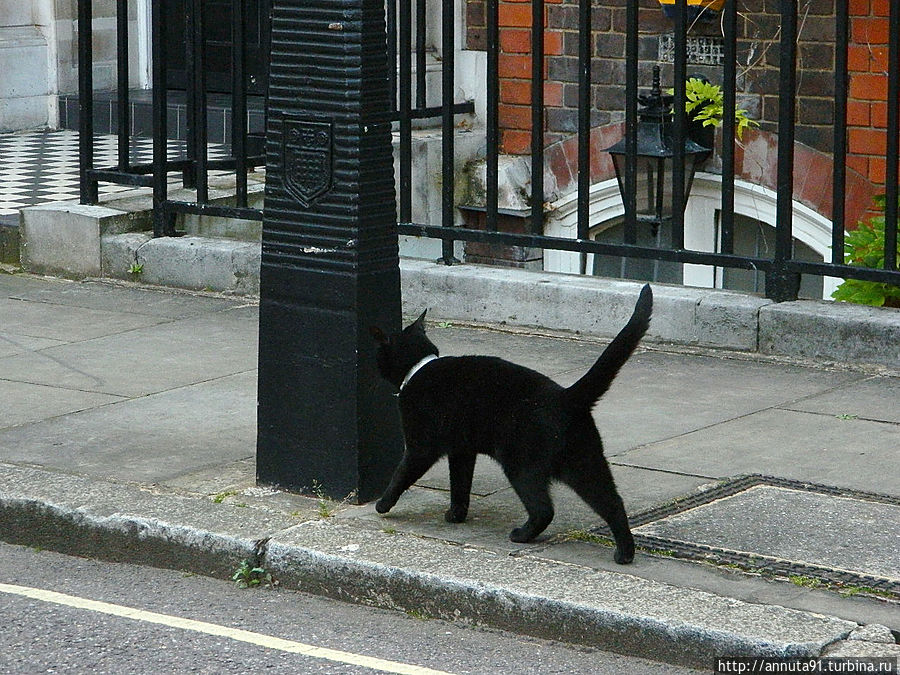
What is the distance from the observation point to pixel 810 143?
10398 millimetres

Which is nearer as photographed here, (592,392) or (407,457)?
(592,392)

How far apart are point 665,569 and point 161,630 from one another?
1588mm

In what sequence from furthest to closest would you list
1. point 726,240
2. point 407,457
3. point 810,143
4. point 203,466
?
point 810,143 → point 726,240 → point 203,466 → point 407,457

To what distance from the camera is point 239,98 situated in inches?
364

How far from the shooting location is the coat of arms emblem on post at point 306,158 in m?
5.49

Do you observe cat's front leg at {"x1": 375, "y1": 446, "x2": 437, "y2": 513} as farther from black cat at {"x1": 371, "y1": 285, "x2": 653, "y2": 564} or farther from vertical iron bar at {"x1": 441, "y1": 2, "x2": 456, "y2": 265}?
vertical iron bar at {"x1": 441, "y1": 2, "x2": 456, "y2": 265}

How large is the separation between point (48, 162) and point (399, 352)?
28.1ft

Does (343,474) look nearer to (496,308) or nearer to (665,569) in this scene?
(665,569)

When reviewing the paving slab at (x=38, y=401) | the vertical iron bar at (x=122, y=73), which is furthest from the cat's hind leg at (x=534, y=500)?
the vertical iron bar at (x=122, y=73)

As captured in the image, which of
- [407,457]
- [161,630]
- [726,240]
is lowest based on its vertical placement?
[161,630]

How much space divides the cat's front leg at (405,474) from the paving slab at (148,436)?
1.06m

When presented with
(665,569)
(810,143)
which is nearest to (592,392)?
(665,569)

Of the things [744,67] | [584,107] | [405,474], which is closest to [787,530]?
[405,474]

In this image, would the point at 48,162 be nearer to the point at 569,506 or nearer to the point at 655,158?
the point at 655,158
